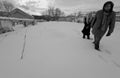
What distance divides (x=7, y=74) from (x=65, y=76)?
0.86 m

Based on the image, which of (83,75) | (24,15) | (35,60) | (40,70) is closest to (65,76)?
(83,75)

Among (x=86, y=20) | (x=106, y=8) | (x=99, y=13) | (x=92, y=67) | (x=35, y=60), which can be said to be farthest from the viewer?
(x=86, y=20)

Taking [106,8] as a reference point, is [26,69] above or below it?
below

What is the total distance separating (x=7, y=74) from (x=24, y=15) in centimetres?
2427

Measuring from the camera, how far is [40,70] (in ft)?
3.88

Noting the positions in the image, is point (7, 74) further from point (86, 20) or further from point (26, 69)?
point (86, 20)

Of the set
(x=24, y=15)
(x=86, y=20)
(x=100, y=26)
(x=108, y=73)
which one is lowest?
(x=108, y=73)

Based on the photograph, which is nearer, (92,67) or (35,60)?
(92,67)

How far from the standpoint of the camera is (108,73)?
121 cm

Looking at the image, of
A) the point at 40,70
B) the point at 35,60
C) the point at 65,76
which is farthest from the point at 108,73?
the point at 35,60

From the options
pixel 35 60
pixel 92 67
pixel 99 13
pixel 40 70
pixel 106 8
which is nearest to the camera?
pixel 40 70

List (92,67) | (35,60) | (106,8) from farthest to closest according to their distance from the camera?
1. (106,8)
2. (35,60)
3. (92,67)

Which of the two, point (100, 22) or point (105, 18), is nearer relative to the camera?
point (105, 18)

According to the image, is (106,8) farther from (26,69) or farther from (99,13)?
(26,69)
